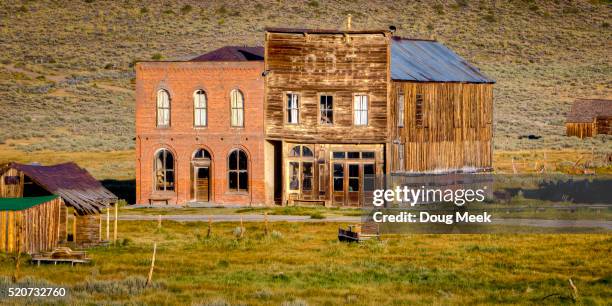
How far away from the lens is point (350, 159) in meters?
51.6

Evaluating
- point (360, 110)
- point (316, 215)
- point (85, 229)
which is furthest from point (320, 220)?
point (85, 229)

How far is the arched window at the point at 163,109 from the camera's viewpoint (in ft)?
173

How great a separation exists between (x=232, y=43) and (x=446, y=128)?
6610cm

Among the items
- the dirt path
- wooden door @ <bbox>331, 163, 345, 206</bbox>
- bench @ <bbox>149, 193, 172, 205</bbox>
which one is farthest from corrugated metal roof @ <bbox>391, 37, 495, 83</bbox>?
bench @ <bbox>149, 193, 172, 205</bbox>

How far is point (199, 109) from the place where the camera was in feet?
173

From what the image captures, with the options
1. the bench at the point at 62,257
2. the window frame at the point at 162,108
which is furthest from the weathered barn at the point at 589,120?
the bench at the point at 62,257

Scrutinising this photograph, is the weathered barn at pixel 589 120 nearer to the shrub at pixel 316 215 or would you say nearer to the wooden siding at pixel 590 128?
the wooden siding at pixel 590 128

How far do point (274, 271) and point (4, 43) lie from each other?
307 ft

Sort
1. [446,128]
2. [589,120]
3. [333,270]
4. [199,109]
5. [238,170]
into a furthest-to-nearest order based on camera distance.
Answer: [589,120], [446,128], [199,109], [238,170], [333,270]

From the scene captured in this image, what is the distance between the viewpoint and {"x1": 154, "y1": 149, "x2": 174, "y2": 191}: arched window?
52969 millimetres

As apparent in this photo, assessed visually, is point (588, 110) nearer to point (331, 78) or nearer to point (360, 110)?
point (360, 110)

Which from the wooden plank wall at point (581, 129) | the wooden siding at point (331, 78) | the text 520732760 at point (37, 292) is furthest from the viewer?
the wooden plank wall at point (581, 129)

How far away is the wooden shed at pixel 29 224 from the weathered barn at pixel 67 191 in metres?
0.60

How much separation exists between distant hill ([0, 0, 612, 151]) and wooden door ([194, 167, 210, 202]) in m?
32.4
